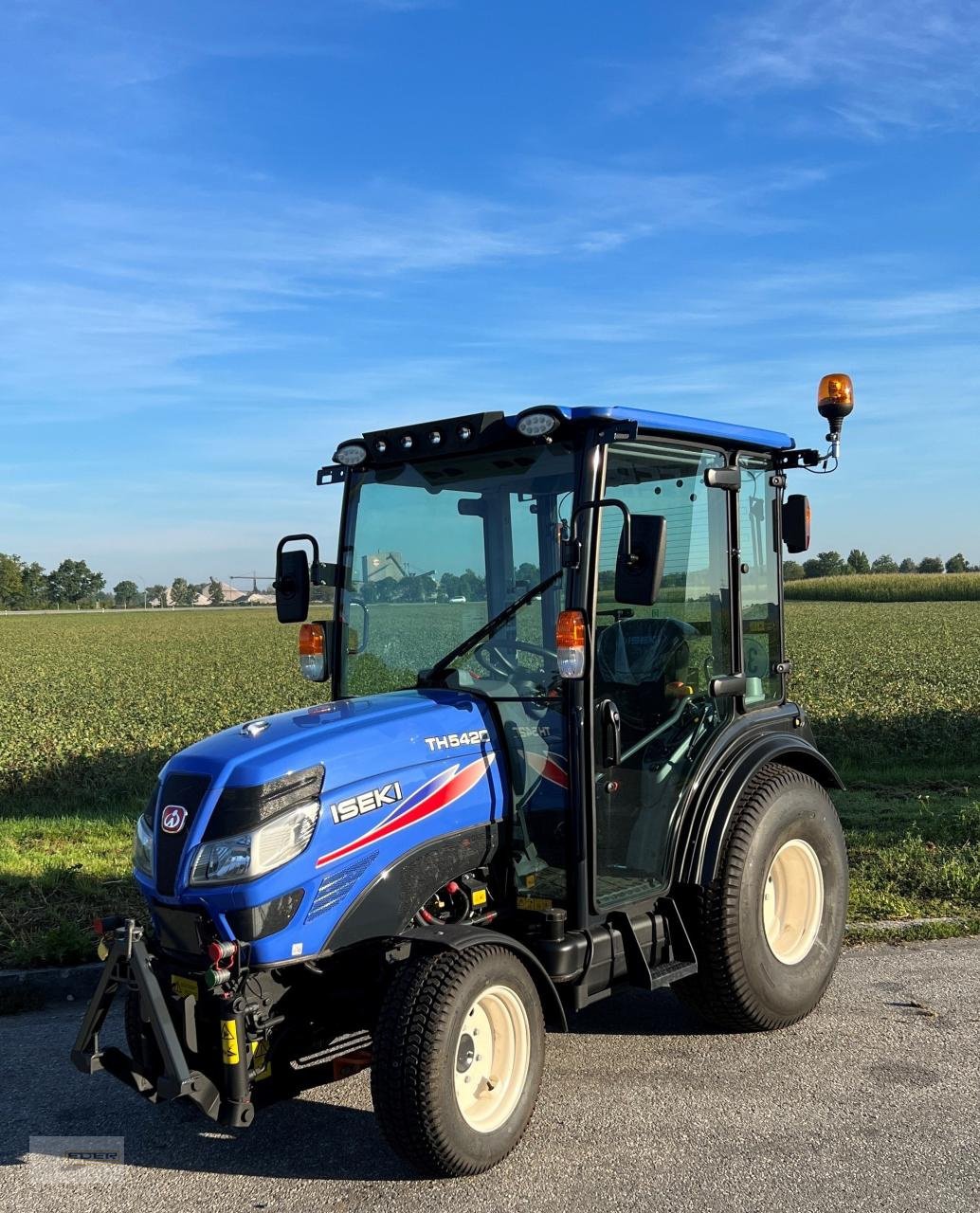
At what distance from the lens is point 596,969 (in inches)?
154

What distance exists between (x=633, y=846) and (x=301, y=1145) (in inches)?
61.1

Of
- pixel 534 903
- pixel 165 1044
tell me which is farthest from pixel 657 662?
pixel 165 1044

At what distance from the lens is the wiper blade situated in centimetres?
399

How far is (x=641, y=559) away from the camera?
3.57 m

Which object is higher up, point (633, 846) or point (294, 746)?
point (294, 746)

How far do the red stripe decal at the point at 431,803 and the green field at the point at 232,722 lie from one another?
2.00 feet

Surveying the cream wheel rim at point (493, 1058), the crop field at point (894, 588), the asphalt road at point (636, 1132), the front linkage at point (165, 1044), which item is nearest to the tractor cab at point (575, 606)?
the cream wheel rim at point (493, 1058)

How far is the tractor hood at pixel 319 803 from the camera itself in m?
3.32

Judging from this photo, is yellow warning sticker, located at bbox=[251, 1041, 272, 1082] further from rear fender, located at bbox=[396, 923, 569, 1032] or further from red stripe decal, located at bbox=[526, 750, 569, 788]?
red stripe decal, located at bbox=[526, 750, 569, 788]

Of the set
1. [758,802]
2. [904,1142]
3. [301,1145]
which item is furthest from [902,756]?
[301,1145]

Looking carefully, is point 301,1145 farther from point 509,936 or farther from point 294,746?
point 294,746

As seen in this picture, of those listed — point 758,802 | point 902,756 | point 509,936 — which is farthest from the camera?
point 902,756

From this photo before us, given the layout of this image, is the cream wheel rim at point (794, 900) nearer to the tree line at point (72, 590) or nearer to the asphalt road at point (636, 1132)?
the asphalt road at point (636, 1132)

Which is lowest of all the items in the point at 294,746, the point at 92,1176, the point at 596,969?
the point at 92,1176
